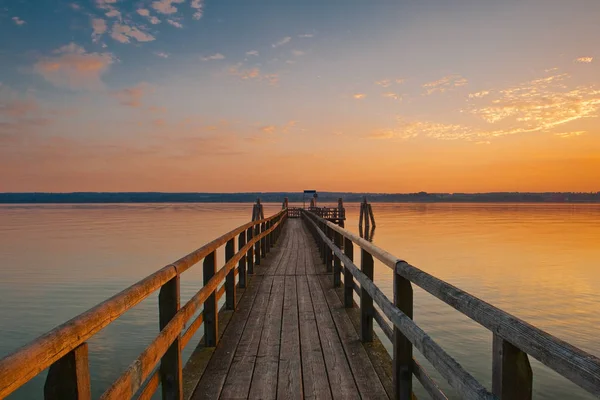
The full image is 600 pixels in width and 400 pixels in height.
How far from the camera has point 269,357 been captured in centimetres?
478

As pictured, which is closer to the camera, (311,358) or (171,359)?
(171,359)

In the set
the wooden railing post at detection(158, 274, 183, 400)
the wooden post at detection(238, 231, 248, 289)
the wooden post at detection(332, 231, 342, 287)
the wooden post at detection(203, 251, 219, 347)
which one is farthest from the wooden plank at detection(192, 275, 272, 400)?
the wooden post at detection(332, 231, 342, 287)

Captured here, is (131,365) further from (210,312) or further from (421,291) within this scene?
(421,291)

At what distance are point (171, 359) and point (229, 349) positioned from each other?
64.4 inches

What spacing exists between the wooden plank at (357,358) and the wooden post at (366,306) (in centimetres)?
14

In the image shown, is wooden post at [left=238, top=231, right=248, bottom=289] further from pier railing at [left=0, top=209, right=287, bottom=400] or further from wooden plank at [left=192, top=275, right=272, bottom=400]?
pier railing at [left=0, top=209, right=287, bottom=400]

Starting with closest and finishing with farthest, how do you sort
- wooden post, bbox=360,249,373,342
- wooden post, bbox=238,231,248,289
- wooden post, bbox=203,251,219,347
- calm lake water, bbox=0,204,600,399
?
1. wooden post, bbox=203,251,219,347
2. wooden post, bbox=360,249,373,342
3. wooden post, bbox=238,231,248,289
4. calm lake water, bbox=0,204,600,399

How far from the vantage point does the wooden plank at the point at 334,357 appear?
3.94m

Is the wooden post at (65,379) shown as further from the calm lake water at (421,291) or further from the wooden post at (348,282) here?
the calm lake water at (421,291)

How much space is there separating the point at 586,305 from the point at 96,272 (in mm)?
20050

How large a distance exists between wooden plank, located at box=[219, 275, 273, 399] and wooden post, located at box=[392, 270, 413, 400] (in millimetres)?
1363

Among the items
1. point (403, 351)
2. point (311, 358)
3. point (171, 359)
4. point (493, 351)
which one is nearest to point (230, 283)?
point (311, 358)

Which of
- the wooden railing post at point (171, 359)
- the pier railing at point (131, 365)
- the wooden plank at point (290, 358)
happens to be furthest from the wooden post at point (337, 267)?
the wooden railing post at point (171, 359)

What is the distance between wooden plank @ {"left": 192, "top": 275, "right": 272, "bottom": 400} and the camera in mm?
3965
